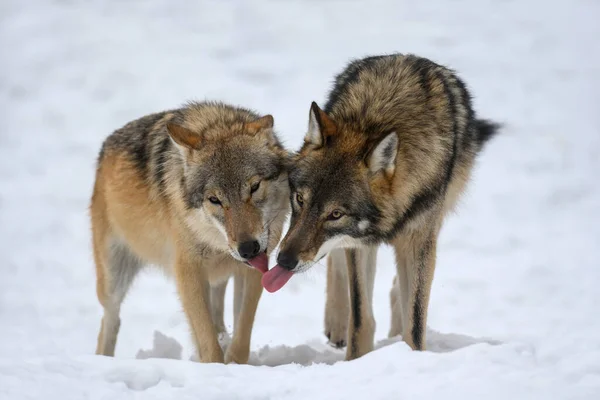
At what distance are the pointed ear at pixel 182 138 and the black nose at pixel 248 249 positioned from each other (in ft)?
2.63

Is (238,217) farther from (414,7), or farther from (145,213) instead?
(414,7)

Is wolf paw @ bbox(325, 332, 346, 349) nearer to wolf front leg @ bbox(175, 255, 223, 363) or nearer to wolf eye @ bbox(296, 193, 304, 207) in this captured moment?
wolf front leg @ bbox(175, 255, 223, 363)

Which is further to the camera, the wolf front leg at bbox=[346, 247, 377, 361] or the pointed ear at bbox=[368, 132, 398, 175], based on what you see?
the wolf front leg at bbox=[346, 247, 377, 361]

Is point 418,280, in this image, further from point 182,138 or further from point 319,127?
point 182,138

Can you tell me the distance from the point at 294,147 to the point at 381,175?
71.1 inches

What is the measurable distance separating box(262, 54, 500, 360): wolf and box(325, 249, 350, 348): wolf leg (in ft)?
1.80

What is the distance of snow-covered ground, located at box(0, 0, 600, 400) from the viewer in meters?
3.85

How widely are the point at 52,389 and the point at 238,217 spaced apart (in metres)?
1.44

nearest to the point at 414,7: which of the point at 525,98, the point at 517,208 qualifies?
the point at 525,98

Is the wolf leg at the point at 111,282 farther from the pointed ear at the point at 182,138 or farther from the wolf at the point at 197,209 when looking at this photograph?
Result: the pointed ear at the point at 182,138

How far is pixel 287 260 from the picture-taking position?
4414 millimetres

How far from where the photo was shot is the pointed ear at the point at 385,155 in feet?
14.8

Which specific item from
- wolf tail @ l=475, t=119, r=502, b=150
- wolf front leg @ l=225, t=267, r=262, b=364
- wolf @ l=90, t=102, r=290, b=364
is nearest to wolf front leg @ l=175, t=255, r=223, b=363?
wolf @ l=90, t=102, r=290, b=364

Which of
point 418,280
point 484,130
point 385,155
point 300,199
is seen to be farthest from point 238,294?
point 484,130
